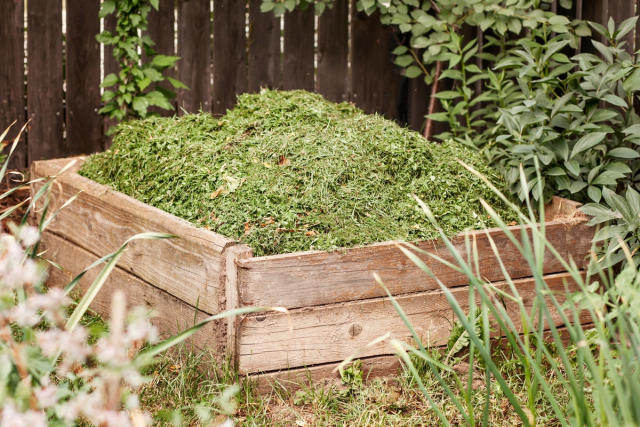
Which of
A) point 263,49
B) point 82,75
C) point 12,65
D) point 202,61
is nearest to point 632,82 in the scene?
point 263,49

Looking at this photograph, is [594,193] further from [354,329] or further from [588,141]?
[354,329]

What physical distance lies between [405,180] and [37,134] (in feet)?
6.80

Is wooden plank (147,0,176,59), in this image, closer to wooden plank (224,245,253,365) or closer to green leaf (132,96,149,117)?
green leaf (132,96,149,117)

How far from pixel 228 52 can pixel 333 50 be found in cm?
60

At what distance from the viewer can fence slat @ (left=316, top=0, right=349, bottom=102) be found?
454 cm

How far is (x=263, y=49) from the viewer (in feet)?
14.6

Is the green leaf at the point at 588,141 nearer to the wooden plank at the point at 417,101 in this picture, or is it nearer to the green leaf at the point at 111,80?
the wooden plank at the point at 417,101

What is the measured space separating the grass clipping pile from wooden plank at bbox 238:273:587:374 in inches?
8.0

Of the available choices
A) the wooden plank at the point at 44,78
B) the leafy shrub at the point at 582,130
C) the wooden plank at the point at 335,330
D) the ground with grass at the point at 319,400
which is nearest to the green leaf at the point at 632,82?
the leafy shrub at the point at 582,130

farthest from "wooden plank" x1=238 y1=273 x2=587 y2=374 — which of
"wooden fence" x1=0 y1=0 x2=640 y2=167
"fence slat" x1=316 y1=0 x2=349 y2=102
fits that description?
"fence slat" x1=316 y1=0 x2=349 y2=102

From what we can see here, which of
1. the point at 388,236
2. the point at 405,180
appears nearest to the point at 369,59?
the point at 405,180

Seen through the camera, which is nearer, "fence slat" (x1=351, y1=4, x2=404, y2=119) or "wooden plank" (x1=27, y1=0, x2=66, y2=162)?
"wooden plank" (x1=27, y1=0, x2=66, y2=162)

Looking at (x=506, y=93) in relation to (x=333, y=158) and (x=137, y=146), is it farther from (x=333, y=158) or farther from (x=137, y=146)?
(x=137, y=146)

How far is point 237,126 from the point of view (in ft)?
10.6
